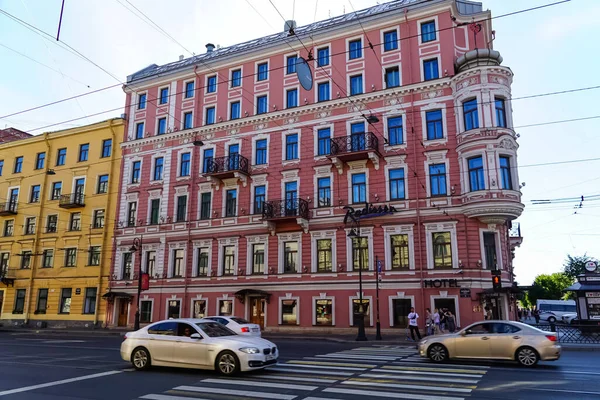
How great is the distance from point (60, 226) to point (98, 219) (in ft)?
14.2

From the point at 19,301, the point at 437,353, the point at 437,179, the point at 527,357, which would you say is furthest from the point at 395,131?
the point at 19,301

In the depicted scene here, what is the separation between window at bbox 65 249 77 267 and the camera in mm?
37900

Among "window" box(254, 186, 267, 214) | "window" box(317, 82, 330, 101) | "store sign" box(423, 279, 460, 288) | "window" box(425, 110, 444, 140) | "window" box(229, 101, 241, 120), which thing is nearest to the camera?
"store sign" box(423, 279, 460, 288)

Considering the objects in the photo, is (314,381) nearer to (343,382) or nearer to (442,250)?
(343,382)

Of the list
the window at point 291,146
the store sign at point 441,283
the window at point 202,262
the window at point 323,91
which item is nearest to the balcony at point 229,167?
the window at point 291,146

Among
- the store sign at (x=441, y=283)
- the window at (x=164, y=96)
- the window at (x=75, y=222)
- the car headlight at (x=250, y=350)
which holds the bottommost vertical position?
the car headlight at (x=250, y=350)

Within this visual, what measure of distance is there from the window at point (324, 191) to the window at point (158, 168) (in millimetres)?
13870

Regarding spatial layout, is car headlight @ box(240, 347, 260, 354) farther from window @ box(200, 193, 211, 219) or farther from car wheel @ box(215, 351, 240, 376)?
window @ box(200, 193, 211, 219)

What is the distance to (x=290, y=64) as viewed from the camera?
33062 millimetres

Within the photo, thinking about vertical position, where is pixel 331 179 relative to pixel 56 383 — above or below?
above

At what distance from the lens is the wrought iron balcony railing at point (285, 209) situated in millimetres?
29312

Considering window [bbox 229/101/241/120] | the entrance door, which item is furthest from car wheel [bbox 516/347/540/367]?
window [bbox 229/101/241/120]

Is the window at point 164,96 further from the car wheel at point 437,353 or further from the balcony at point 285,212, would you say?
the car wheel at point 437,353

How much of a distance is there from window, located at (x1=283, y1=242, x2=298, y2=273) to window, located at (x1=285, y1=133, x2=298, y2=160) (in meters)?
6.17
